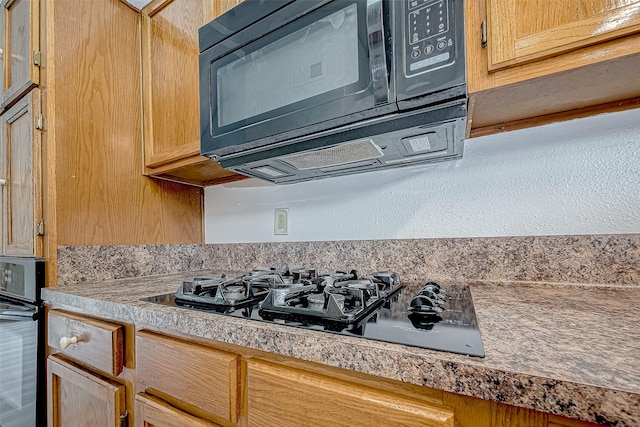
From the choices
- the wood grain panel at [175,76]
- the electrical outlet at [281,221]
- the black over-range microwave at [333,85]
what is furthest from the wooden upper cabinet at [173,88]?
the electrical outlet at [281,221]

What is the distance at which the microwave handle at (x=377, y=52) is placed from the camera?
671mm

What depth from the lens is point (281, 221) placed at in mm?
1311

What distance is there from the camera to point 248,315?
24.9 inches

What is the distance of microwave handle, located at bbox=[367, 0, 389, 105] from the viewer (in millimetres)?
671

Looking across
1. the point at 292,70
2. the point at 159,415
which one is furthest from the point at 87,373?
the point at 292,70

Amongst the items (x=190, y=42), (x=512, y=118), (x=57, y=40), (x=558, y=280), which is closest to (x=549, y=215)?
(x=558, y=280)

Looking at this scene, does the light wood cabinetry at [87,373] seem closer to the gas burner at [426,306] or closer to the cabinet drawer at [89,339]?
the cabinet drawer at [89,339]

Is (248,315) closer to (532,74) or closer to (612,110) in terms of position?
(532,74)

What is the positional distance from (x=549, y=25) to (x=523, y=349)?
59cm

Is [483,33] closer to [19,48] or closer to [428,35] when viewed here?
[428,35]

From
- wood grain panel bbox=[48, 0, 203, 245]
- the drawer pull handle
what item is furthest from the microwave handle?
wood grain panel bbox=[48, 0, 203, 245]

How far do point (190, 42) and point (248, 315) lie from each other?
3.43ft

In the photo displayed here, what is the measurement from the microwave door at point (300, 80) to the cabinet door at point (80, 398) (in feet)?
2.28

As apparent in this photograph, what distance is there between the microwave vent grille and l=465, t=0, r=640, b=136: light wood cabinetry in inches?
10.7
